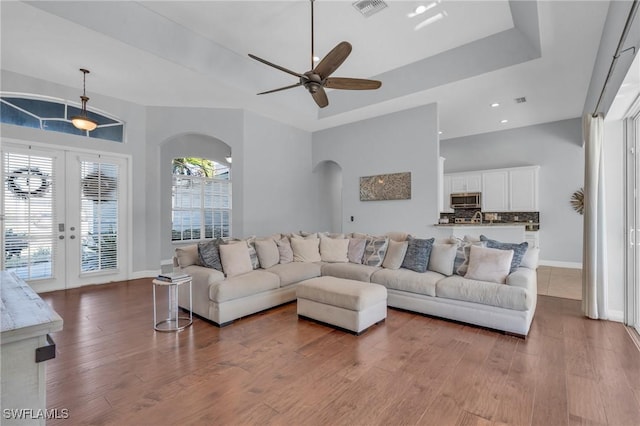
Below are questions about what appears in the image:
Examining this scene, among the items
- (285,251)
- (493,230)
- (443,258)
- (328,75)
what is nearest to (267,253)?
(285,251)

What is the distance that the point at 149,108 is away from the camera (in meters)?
5.77

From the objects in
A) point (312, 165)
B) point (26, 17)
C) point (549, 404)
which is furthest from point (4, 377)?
point (312, 165)

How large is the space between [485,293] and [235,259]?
297 centimetres

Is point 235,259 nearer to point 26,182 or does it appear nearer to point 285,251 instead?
point 285,251

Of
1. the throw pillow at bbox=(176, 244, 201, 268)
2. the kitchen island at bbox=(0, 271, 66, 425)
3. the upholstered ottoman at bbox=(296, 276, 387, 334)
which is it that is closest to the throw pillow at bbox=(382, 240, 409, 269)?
the upholstered ottoman at bbox=(296, 276, 387, 334)

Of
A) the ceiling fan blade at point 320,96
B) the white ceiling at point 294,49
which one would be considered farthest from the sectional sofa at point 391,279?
the white ceiling at point 294,49

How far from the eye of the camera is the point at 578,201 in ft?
21.0

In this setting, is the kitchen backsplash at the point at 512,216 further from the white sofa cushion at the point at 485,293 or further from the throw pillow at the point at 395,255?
the white sofa cushion at the point at 485,293

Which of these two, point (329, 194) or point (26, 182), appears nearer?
point (26, 182)

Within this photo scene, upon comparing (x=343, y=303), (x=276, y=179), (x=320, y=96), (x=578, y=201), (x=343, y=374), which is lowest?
(x=343, y=374)

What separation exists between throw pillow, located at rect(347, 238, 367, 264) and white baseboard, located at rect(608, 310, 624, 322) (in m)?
2.97

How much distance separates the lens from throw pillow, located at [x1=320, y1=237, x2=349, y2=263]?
4812 millimetres

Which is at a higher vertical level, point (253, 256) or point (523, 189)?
point (523, 189)

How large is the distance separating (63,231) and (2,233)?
0.70 m
